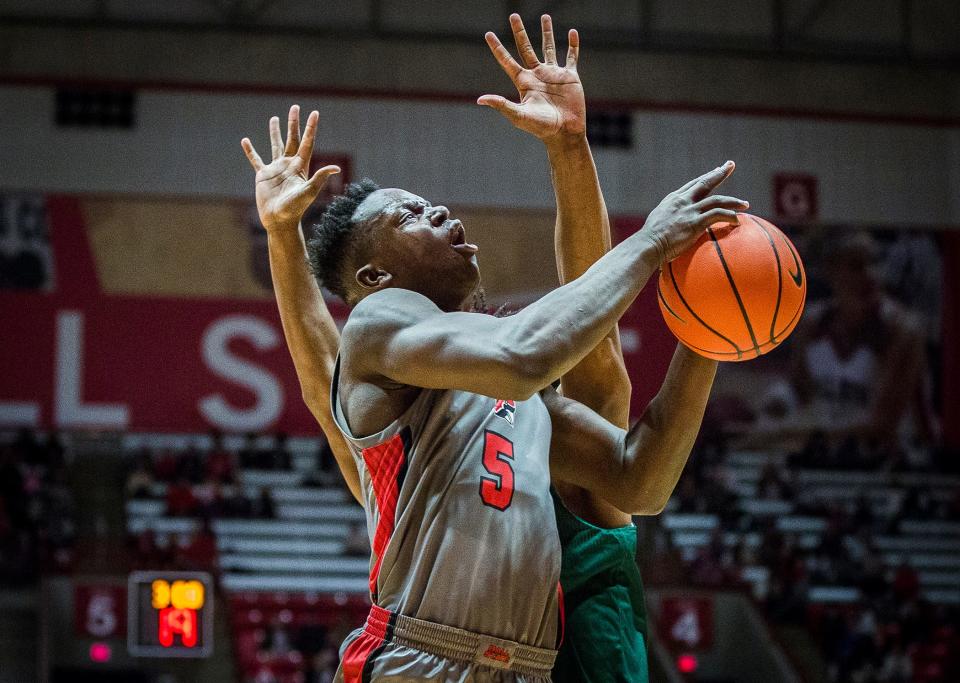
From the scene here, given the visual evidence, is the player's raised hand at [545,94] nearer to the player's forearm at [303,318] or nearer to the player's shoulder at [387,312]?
the player's shoulder at [387,312]

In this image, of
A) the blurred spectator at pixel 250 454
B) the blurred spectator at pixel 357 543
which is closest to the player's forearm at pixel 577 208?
the blurred spectator at pixel 357 543

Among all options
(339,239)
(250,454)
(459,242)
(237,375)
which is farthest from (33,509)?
(459,242)

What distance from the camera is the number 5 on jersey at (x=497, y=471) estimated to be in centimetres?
277

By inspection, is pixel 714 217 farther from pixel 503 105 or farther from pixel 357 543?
pixel 357 543

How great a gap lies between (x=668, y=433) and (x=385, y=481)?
2.26 feet

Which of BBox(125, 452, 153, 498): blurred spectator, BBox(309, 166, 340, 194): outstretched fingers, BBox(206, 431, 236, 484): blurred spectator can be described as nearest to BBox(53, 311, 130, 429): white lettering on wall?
BBox(125, 452, 153, 498): blurred spectator

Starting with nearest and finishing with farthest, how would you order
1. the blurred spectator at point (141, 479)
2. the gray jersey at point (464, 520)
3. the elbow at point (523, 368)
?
the elbow at point (523, 368), the gray jersey at point (464, 520), the blurred spectator at point (141, 479)

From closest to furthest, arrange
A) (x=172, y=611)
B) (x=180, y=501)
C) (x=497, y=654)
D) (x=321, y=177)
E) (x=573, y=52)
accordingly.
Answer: (x=497, y=654) → (x=573, y=52) → (x=321, y=177) → (x=172, y=611) → (x=180, y=501)

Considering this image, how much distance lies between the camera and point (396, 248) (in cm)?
304

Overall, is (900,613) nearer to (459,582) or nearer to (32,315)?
(32,315)

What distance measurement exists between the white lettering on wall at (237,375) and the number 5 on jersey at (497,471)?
14443 millimetres

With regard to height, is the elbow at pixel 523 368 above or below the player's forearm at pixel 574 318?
A: below

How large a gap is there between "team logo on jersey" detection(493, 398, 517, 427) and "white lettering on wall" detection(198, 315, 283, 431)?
14.3m

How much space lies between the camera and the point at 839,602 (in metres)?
15.3
